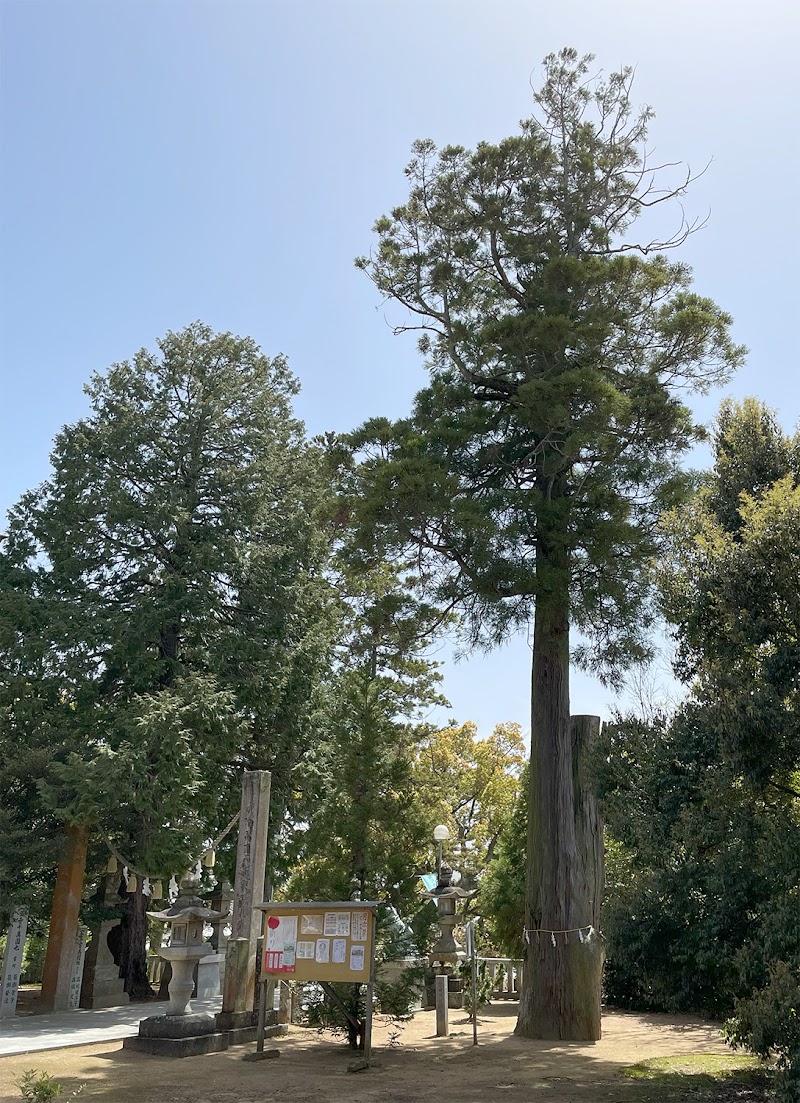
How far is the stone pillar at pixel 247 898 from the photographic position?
1081 centimetres

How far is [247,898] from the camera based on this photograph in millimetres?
11484

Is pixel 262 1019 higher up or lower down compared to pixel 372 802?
lower down

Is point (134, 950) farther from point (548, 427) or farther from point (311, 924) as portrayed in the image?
point (548, 427)

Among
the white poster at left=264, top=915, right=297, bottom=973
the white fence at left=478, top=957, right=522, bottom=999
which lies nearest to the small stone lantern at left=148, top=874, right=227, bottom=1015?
the white poster at left=264, top=915, right=297, bottom=973

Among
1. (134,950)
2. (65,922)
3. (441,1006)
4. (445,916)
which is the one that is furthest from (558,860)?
(134,950)

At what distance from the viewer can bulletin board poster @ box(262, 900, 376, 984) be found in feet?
29.9

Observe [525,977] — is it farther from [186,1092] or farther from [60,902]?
[60,902]

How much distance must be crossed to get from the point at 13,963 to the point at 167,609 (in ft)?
20.3

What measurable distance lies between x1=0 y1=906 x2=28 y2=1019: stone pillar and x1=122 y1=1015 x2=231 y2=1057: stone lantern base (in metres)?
4.55

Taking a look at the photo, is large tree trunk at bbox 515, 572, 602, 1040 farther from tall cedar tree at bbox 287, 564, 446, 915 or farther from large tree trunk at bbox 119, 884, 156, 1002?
large tree trunk at bbox 119, 884, 156, 1002

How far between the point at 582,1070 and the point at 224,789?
8935 millimetres

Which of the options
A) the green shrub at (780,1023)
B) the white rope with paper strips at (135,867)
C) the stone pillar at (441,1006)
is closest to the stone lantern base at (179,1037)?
the stone pillar at (441,1006)

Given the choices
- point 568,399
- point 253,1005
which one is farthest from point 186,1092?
point 568,399

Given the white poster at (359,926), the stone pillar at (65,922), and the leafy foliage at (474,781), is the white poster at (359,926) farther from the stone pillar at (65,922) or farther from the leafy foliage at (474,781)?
the leafy foliage at (474,781)
